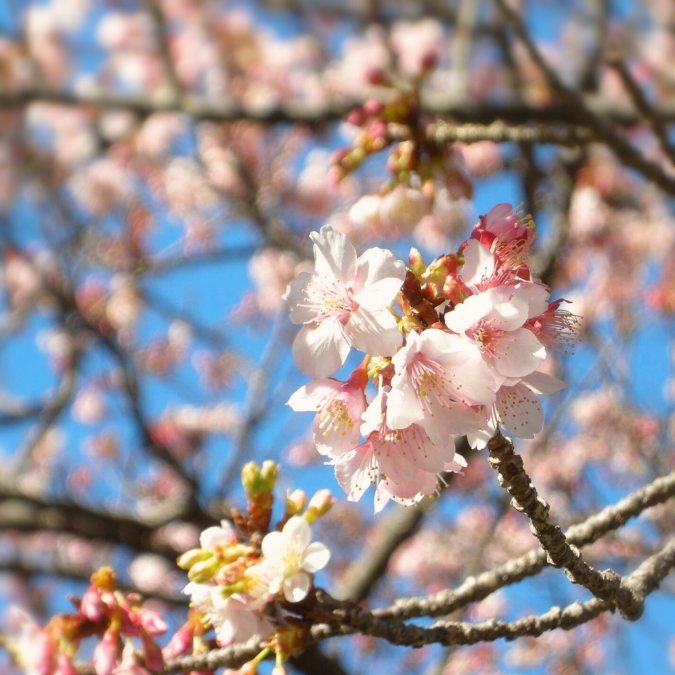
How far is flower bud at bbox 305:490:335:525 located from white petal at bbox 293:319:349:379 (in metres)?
0.39

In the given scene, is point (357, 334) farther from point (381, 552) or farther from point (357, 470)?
A: point (381, 552)

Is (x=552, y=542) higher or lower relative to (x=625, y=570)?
lower

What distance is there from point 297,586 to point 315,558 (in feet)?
0.22

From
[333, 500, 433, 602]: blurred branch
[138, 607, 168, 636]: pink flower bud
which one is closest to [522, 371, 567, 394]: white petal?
[138, 607, 168, 636]: pink flower bud

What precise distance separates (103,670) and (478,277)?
100 cm

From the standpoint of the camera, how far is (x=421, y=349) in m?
1.06

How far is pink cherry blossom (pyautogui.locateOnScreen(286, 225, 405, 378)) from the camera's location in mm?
1114

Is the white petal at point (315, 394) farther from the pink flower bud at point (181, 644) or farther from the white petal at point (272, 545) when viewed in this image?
the pink flower bud at point (181, 644)

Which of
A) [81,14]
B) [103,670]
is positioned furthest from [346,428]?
→ [81,14]

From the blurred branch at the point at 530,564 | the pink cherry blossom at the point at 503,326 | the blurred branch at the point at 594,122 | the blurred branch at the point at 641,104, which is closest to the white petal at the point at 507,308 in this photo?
the pink cherry blossom at the point at 503,326

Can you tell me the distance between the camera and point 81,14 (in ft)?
35.2

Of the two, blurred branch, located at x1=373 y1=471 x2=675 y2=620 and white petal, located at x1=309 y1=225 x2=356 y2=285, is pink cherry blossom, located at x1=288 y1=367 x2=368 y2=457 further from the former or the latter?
blurred branch, located at x1=373 y1=471 x2=675 y2=620

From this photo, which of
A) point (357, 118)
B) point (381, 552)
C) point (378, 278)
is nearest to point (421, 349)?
point (378, 278)

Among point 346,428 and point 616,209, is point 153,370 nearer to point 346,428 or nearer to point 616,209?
point 616,209
